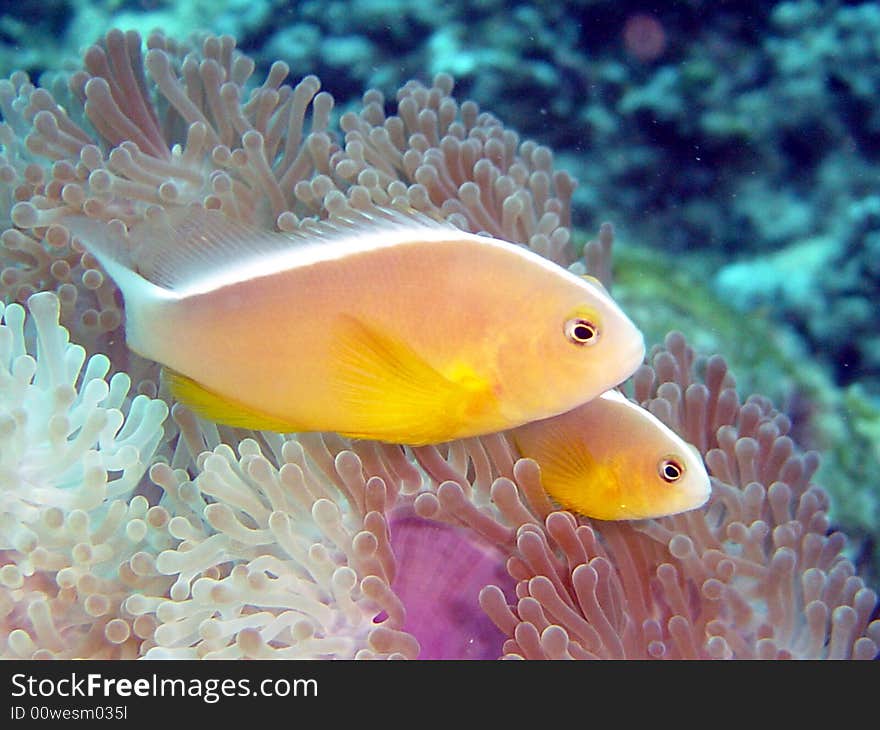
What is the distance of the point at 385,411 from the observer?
129 cm

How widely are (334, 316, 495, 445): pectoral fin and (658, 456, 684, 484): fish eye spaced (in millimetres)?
344

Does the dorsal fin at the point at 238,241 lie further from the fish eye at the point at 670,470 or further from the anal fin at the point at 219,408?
the fish eye at the point at 670,470

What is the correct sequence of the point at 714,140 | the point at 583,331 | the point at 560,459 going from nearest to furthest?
the point at 583,331 < the point at 560,459 < the point at 714,140

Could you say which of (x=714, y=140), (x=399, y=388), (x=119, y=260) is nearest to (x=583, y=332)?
(x=399, y=388)

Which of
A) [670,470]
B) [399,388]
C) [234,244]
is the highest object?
[234,244]

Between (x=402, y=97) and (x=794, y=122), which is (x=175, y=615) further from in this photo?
(x=794, y=122)

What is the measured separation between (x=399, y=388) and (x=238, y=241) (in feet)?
1.36

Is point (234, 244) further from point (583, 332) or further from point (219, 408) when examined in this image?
point (583, 332)

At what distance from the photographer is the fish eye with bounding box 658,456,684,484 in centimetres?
141

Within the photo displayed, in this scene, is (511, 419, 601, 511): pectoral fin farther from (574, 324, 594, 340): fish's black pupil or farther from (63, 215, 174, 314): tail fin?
(63, 215, 174, 314): tail fin

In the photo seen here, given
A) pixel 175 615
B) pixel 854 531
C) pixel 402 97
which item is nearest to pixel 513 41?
pixel 402 97

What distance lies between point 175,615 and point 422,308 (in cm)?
72

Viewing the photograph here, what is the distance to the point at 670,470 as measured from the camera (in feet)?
4.64

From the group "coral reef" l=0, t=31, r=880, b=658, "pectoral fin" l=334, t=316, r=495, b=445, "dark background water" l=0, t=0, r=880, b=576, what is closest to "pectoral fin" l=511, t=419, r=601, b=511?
"coral reef" l=0, t=31, r=880, b=658
